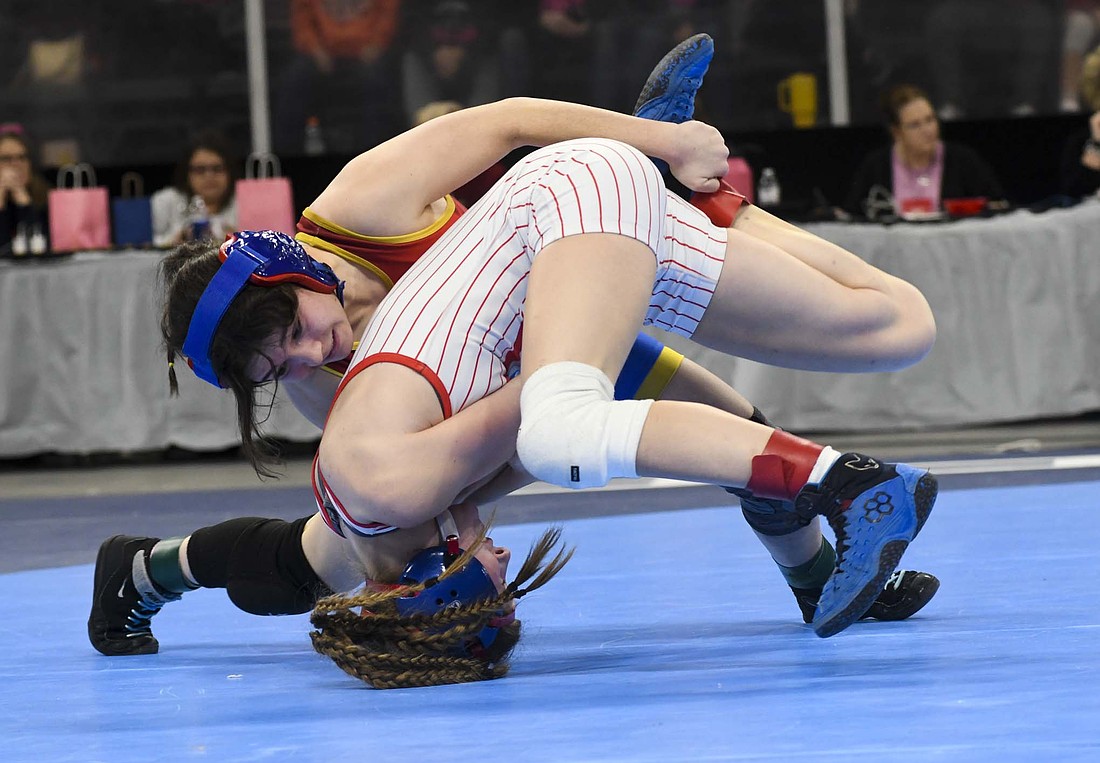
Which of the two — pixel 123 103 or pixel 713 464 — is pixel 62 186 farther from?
pixel 713 464

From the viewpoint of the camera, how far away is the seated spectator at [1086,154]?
539cm

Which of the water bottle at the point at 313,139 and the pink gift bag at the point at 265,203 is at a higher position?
the water bottle at the point at 313,139

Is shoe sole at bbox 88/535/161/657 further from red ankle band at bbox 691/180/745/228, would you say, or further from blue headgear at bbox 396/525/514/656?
red ankle band at bbox 691/180/745/228

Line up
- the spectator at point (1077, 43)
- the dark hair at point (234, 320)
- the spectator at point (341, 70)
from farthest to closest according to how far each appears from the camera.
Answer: the spectator at point (341, 70)
the spectator at point (1077, 43)
the dark hair at point (234, 320)

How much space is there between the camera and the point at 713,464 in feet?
5.67

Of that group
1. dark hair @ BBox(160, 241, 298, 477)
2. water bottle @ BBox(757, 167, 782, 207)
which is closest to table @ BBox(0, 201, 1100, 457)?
water bottle @ BBox(757, 167, 782, 207)

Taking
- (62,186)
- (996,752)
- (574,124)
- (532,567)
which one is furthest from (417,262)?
(62,186)

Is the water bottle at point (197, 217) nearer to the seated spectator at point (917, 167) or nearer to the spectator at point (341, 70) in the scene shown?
the spectator at point (341, 70)

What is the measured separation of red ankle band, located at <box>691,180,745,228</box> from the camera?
220cm

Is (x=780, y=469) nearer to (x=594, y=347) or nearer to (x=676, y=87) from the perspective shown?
(x=594, y=347)

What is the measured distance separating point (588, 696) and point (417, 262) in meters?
0.67

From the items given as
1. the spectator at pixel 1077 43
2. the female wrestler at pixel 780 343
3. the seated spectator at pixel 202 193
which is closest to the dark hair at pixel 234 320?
the female wrestler at pixel 780 343

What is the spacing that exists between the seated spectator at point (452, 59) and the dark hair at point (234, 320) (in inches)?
198

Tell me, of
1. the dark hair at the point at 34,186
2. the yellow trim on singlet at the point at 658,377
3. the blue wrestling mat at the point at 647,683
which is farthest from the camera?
the dark hair at the point at 34,186
